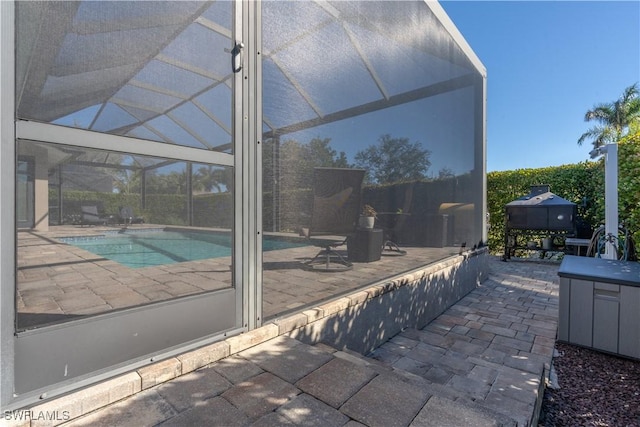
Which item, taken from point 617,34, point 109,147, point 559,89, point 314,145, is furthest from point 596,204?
point 559,89

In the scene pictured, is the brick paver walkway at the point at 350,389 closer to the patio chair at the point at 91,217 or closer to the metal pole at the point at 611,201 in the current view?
the patio chair at the point at 91,217

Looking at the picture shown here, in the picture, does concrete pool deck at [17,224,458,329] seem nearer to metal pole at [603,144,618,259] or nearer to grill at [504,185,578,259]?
metal pole at [603,144,618,259]

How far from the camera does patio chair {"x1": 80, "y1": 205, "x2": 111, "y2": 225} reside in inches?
52.0

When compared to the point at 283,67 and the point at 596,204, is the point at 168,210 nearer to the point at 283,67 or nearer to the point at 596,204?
the point at 283,67

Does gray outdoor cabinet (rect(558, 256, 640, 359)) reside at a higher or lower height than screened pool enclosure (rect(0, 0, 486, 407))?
lower

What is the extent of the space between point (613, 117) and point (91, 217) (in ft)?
91.4

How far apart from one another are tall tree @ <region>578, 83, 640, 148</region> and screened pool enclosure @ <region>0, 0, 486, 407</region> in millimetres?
24005

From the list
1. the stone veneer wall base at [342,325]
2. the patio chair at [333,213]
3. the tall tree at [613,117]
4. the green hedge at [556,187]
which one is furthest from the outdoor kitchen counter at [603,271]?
the tall tree at [613,117]

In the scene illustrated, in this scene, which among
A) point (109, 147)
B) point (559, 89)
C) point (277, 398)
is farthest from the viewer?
point (559, 89)

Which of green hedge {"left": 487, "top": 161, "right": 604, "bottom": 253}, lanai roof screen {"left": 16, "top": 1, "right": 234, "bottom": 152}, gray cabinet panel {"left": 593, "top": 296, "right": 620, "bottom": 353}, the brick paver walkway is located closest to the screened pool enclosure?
lanai roof screen {"left": 16, "top": 1, "right": 234, "bottom": 152}

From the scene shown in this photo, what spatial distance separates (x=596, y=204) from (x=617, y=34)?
4975 millimetres

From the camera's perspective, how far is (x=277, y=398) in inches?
50.2

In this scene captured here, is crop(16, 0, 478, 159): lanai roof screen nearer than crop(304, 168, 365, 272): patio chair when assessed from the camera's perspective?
Yes

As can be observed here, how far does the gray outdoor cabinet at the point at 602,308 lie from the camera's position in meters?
2.43
